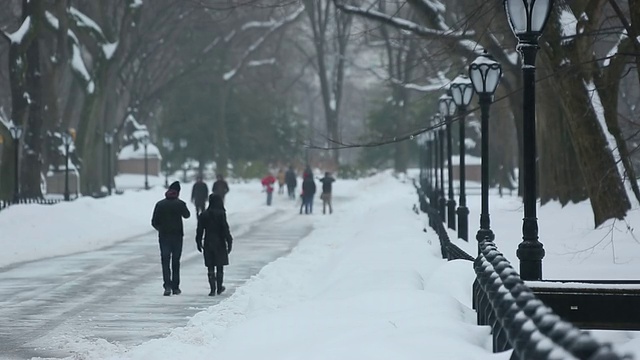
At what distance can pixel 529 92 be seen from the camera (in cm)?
1245

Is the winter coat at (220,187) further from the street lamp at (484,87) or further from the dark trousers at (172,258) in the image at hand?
the dark trousers at (172,258)

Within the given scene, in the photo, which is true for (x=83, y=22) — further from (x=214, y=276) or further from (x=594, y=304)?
(x=594, y=304)

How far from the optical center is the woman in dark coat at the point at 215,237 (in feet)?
61.0

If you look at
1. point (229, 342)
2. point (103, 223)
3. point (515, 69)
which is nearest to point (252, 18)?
point (103, 223)

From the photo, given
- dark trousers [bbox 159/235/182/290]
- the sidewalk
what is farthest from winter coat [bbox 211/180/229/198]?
dark trousers [bbox 159/235/182/290]

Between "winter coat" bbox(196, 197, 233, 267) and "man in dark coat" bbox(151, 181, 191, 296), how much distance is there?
1.09 ft

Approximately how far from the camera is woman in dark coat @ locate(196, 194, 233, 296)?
18.6 meters

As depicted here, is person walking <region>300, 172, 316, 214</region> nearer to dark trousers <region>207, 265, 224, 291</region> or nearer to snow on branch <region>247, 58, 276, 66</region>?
dark trousers <region>207, 265, 224, 291</region>

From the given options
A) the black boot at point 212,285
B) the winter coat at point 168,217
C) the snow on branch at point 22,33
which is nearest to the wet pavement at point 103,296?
the black boot at point 212,285

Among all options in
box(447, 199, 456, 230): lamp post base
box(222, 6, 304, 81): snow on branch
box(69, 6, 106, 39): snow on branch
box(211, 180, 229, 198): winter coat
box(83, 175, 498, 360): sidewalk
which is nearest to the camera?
box(83, 175, 498, 360): sidewalk

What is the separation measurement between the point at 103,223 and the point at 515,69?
14240mm

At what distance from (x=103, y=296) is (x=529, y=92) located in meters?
8.27

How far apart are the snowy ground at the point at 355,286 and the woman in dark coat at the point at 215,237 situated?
1.77ft

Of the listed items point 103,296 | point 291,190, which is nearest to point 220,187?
point 291,190
